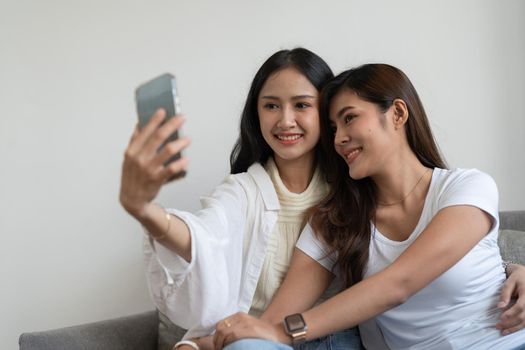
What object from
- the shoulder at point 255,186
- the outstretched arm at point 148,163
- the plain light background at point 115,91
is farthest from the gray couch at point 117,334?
the outstretched arm at point 148,163

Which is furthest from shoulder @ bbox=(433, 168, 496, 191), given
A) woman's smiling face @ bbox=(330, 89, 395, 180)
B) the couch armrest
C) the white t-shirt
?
the couch armrest

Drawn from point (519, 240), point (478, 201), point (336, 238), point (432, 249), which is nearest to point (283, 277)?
point (336, 238)

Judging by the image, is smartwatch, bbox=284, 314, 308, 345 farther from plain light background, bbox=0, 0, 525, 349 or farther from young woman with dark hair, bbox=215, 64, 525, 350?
plain light background, bbox=0, 0, 525, 349

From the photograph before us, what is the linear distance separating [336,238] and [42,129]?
959 mm

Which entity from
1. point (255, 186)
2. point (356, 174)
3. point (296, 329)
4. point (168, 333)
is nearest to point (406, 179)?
point (356, 174)

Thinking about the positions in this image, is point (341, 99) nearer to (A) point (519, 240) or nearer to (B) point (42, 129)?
(A) point (519, 240)

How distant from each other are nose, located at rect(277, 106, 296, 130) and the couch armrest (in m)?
0.70

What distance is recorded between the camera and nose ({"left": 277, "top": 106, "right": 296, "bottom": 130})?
5.23 ft

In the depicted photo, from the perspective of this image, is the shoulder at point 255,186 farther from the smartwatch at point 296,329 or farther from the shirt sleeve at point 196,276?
the smartwatch at point 296,329

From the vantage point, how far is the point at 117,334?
67.6 inches

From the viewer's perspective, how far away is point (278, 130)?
5.32 ft

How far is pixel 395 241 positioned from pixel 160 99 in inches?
31.6

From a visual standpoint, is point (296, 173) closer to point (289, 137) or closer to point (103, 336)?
point (289, 137)

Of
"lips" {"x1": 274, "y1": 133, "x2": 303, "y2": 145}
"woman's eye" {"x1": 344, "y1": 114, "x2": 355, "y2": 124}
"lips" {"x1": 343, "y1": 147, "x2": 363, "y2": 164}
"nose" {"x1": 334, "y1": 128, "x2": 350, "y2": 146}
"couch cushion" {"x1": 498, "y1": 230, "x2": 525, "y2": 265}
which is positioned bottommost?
"couch cushion" {"x1": 498, "y1": 230, "x2": 525, "y2": 265}
